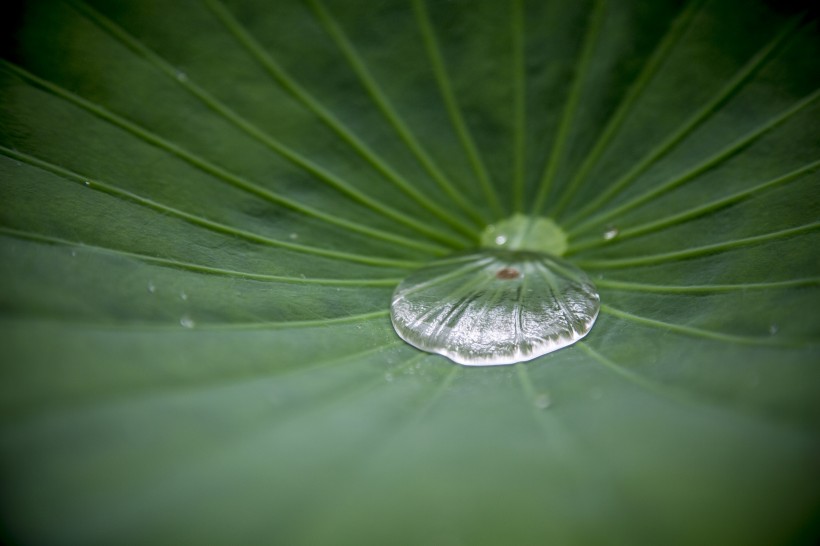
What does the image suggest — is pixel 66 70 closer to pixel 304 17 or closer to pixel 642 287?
pixel 304 17

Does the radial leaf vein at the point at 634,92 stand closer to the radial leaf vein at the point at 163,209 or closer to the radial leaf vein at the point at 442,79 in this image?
the radial leaf vein at the point at 442,79

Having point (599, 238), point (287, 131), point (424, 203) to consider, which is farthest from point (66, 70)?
point (599, 238)

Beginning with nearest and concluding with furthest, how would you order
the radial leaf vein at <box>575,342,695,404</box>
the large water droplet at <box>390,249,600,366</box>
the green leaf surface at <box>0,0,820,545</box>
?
the green leaf surface at <box>0,0,820,545</box>
the radial leaf vein at <box>575,342,695,404</box>
the large water droplet at <box>390,249,600,366</box>

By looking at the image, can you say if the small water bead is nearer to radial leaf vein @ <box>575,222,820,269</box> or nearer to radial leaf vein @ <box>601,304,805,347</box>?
radial leaf vein @ <box>601,304,805,347</box>

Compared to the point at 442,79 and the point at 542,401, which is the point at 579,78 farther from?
the point at 542,401

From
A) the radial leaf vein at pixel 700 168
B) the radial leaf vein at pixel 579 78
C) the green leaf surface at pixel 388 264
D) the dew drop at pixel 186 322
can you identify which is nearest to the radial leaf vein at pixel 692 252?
the green leaf surface at pixel 388 264

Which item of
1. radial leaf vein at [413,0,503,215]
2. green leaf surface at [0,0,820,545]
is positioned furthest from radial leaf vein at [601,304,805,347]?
radial leaf vein at [413,0,503,215]
